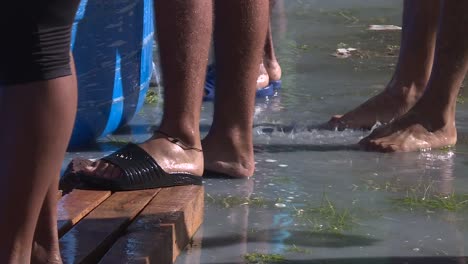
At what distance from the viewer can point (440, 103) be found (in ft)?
12.9

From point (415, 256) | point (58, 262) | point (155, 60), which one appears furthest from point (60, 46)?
point (155, 60)

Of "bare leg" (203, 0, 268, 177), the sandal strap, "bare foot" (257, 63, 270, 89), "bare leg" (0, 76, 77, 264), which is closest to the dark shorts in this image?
"bare leg" (0, 76, 77, 264)

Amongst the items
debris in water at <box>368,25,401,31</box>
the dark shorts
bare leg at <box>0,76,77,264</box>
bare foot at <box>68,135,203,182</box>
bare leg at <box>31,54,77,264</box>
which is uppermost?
the dark shorts

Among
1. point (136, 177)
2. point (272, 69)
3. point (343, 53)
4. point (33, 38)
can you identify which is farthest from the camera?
point (343, 53)

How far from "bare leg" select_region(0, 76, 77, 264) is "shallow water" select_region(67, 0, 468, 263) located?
77 centimetres

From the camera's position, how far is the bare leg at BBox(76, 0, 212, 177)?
3125 mm

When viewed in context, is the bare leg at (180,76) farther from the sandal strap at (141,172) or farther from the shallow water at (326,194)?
the shallow water at (326,194)

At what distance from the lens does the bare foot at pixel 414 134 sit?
12.7ft

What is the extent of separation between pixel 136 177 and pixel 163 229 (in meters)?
0.42

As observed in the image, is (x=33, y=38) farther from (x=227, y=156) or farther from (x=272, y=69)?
(x=272, y=69)

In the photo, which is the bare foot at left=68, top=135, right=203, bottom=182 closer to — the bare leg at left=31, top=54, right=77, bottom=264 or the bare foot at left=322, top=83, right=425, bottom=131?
the bare leg at left=31, top=54, right=77, bottom=264

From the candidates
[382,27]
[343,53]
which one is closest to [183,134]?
[343,53]

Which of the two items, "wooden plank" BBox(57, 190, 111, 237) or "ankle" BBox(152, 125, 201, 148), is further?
"ankle" BBox(152, 125, 201, 148)

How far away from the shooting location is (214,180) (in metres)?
3.43
